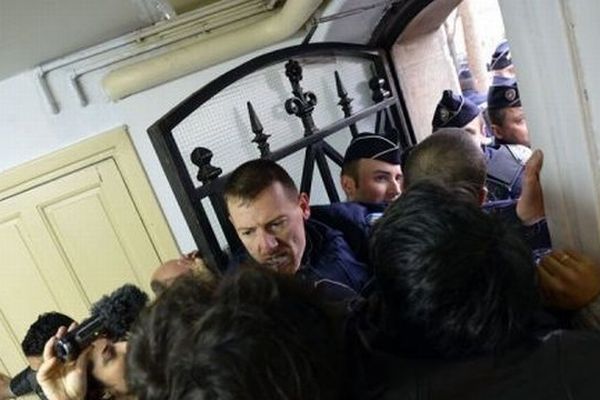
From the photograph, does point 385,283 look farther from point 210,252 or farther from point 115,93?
point 115,93

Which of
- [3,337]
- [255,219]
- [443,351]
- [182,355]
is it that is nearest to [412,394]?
[443,351]

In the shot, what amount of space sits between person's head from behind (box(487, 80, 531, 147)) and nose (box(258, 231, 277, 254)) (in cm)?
103

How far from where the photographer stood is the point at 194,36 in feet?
6.53

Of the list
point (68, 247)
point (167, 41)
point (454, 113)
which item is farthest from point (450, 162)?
point (68, 247)

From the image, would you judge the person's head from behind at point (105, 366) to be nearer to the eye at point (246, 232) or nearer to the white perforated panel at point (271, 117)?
the eye at point (246, 232)

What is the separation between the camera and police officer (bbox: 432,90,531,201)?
1.49 meters

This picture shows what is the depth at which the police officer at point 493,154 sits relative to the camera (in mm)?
1487

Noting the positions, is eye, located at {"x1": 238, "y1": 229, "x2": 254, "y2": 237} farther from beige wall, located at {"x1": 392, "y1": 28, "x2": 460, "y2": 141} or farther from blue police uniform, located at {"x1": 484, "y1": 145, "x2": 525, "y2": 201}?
beige wall, located at {"x1": 392, "y1": 28, "x2": 460, "y2": 141}

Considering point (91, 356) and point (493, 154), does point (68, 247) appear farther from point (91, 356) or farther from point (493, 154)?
point (493, 154)

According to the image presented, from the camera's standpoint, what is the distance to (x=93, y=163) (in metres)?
2.10

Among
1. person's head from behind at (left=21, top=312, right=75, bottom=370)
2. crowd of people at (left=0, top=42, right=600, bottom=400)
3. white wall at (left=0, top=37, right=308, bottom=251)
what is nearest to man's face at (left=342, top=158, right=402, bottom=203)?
white wall at (left=0, top=37, right=308, bottom=251)

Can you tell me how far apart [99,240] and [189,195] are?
112 centimetres

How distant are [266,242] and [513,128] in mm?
1078

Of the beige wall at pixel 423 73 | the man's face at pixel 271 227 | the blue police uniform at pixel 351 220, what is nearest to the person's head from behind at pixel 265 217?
the man's face at pixel 271 227
